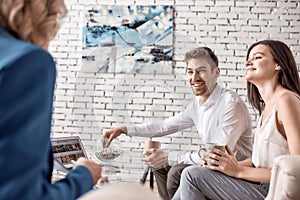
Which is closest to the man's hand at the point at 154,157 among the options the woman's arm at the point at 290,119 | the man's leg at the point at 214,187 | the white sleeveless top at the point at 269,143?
the man's leg at the point at 214,187

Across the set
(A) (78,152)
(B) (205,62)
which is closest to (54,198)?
(A) (78,152)

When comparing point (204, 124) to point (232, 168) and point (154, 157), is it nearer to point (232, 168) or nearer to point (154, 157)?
point (154, 157)

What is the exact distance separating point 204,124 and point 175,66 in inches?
95.7

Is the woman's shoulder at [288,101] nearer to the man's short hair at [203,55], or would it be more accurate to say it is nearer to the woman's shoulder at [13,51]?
the man's short hair at [203,55]

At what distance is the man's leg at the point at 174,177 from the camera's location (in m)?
3.01

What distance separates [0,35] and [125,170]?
1903 mm

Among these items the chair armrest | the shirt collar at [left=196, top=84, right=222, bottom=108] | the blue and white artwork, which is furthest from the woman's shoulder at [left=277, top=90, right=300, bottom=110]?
the blue and white artwork

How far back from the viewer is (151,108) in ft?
17.8

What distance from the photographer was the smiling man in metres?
2.89

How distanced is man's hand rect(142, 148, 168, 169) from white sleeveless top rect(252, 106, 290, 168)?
0.61 meters

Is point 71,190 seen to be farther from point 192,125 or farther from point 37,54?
point 192,125

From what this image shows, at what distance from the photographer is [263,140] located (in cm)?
218

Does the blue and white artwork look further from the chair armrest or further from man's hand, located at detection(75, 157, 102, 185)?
man's hand, located at detection(75, 157, 102, 185)

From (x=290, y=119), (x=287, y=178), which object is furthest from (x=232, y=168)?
(x=287, y=178)
